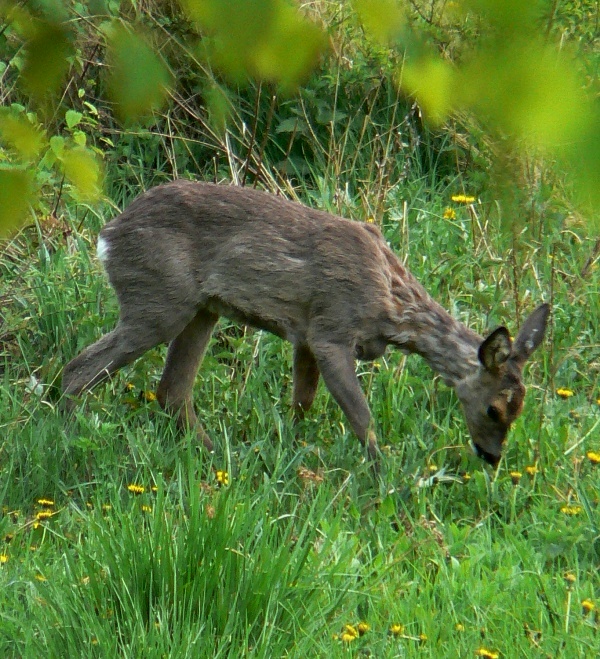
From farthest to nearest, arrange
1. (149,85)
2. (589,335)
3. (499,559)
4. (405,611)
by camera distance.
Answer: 1. (589,335)
2. (499,559)
3. (405,611)
4. (149,85)

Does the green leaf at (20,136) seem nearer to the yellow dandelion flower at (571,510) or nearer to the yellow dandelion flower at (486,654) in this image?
the yellow dandelion flower at (486,654)

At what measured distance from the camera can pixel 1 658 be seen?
3.97 metres

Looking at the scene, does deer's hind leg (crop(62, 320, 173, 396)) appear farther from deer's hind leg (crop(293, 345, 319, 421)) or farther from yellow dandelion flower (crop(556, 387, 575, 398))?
yellow dandelion flower (crop(556, 387, 575, 398))

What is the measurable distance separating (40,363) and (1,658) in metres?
3.57

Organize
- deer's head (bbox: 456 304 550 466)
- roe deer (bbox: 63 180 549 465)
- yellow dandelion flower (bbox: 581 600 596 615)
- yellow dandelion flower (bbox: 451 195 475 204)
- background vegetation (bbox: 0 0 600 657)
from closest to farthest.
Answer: background vegetation (bbox: 0 0 600 657) → yellow dandelion flower (bbox: 581 600 596 615) → deer's head (bbox: 456 304 550 466) → roe deer (bbox: 63 180 549 465) → yellow dandelion flower (bbox: 451 195 475 204)

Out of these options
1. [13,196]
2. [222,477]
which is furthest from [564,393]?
[13,196]

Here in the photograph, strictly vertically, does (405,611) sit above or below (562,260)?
below

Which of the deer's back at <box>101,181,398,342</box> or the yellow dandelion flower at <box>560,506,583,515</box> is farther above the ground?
the deer's back at <box>101,181,398,342</box>

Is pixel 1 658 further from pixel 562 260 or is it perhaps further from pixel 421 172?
pixel 421 172

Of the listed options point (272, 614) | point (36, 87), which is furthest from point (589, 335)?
point (36, 87)

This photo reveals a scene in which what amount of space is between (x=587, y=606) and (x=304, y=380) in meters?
2.74

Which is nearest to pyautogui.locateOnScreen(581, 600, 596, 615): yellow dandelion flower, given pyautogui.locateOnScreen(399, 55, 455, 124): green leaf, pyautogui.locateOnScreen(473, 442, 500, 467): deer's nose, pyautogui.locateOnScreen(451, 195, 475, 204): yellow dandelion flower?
pyautogui.locateOnScreen(473, 442, 500, 467): deer's nose

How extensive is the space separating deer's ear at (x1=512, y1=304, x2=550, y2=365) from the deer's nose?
53 cm

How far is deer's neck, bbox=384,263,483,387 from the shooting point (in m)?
6.80
